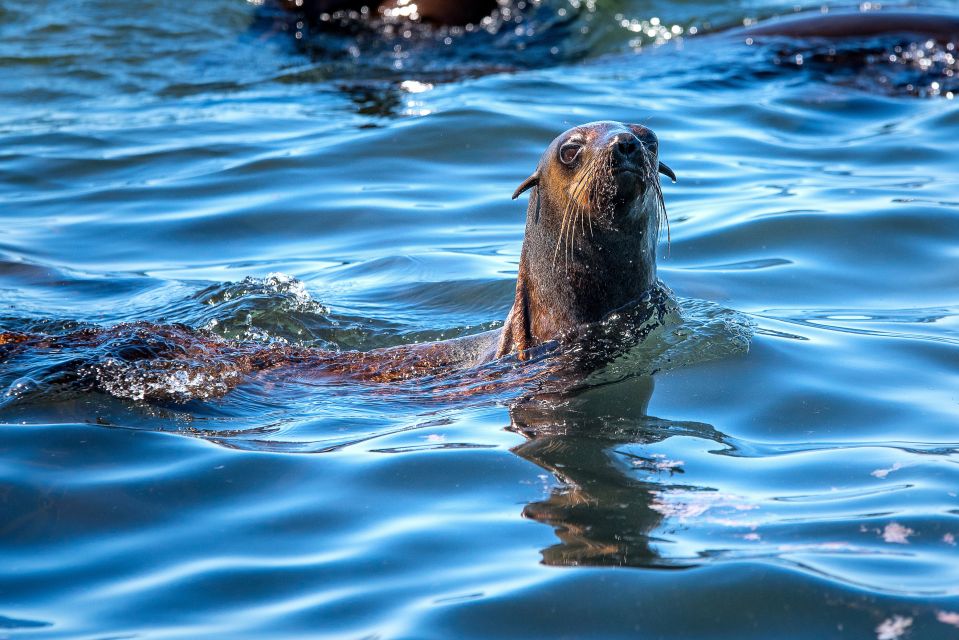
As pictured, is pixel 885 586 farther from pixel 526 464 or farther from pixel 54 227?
pixel 54 227

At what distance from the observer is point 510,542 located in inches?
148

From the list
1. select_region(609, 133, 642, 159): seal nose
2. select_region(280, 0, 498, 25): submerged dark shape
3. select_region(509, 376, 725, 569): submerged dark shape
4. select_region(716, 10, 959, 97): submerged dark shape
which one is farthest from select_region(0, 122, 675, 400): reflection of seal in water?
select_region(280, 0, 498, 25): submerged dark shape

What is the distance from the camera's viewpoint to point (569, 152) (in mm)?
5242

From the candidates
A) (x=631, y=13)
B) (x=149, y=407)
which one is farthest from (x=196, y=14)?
(x=149, y=407)

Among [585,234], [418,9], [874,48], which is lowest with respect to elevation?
[585,234]

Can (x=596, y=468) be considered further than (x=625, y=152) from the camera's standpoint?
No

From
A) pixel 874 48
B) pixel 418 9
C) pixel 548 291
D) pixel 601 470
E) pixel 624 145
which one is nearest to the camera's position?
pixel 601 470

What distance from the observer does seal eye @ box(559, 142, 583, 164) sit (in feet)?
17.1

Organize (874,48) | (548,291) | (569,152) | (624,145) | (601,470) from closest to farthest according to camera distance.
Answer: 1. (601,470)
2. (624,145)
3. (569,152)
4. (548,291)
5. (874,48)

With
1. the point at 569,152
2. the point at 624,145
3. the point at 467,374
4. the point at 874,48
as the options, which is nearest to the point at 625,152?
the point at 624,145

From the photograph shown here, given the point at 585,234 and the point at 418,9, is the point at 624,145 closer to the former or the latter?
the point at 585,234

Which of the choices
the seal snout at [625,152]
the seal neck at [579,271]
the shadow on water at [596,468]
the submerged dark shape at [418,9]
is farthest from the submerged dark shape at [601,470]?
the submerged dark shape at [418,9]

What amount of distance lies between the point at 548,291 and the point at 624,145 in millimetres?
781

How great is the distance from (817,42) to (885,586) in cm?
892
